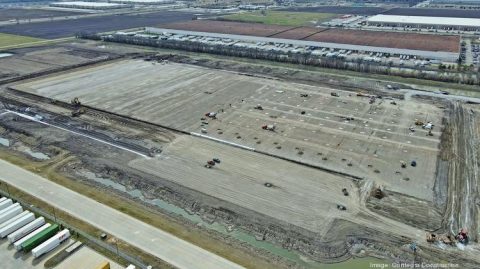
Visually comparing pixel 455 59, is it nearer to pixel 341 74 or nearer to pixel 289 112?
pixel 341 74

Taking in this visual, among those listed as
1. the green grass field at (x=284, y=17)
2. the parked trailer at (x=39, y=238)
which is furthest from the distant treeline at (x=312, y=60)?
the parked trailer at (x=39, y=238)

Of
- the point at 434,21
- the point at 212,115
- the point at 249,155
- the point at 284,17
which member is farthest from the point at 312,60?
the point at 284,17

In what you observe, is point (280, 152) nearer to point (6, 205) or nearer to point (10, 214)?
point (10, 214)

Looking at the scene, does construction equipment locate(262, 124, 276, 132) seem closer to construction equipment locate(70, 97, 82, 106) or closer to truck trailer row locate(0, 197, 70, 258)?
truck trailer row locate(0, 197, 70, 258)

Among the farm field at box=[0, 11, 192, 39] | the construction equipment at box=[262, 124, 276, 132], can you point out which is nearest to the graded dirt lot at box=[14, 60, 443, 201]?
the construction equipment at box=[262, 124, 276, 132]

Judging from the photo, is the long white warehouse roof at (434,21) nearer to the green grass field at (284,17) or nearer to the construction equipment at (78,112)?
the green grass field at (284,17)

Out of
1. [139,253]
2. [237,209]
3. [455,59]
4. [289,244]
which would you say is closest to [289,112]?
[237,209]
